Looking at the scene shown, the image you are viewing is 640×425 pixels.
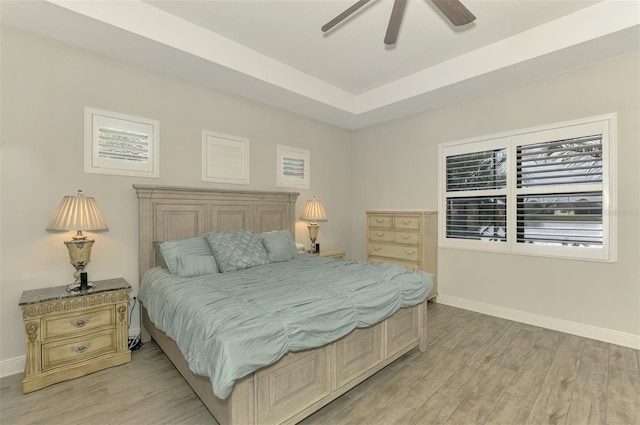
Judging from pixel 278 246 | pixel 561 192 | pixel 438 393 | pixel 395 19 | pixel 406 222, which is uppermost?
pixel 395 19

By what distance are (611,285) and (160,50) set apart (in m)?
4.95

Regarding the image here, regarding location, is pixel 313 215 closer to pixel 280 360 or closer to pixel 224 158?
pixel 224 158

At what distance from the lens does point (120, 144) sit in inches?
117

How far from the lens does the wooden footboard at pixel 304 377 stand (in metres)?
1.55

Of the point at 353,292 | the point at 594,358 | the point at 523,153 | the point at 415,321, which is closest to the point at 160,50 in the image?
the point at 353,292

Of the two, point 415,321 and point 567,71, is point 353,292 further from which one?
point 567,71

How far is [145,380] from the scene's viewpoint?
7.51 feet

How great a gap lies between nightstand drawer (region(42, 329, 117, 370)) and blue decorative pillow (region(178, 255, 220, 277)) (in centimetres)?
73

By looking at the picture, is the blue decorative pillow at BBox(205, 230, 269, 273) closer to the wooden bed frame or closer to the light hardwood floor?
the wooden bed frame

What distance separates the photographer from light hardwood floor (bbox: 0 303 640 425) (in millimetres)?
1870

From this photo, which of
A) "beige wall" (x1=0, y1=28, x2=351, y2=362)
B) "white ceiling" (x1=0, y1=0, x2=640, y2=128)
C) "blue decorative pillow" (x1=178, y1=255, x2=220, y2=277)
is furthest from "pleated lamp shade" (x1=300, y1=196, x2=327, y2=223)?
"blue decorative pillow" (x1=178, y1=255, x2=220, y2=277)

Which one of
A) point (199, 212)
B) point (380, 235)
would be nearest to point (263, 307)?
point (199, 212)

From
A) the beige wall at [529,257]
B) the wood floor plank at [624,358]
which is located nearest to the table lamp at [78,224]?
the beige wall at [529,257]

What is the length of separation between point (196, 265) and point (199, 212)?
912 mm
